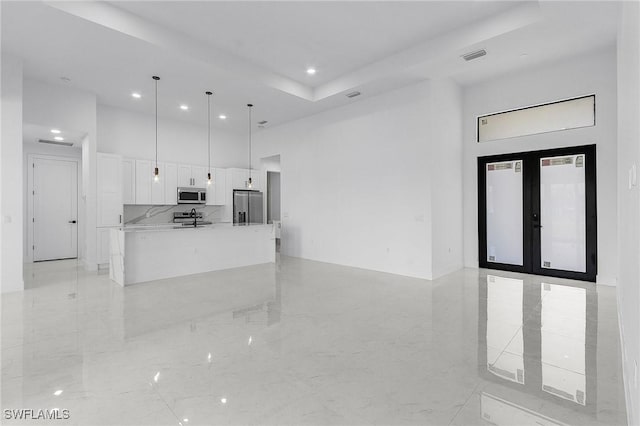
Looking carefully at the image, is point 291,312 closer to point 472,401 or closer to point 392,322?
point 392,322

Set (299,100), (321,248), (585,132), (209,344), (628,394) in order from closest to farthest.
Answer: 1. (628,394)
2. (209,344)
3. (585,132)
4. (299,100)
5. (321,248)

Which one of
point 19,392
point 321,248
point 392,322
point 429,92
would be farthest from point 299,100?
point 19,392

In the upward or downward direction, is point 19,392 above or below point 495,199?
below

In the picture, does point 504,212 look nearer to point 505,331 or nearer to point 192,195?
point 505,331

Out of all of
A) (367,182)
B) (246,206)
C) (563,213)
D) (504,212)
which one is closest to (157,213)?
(246,206)

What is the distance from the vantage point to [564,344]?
9.42 feet

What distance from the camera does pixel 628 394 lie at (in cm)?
199

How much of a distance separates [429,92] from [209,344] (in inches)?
202

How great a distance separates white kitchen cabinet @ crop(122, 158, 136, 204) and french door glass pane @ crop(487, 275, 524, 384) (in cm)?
726

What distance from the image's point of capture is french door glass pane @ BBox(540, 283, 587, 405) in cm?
220

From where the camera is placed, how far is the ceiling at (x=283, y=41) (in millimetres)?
3957

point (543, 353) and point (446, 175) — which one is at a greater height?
point (446, 175)

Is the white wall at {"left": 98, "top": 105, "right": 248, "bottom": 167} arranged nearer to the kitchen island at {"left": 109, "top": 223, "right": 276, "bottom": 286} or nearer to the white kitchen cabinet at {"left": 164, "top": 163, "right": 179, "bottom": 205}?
the white kitchen cabinet at {"left": 164, "top": 163, "right": 179, "bottom": 205}

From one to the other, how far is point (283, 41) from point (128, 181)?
4775 mm
